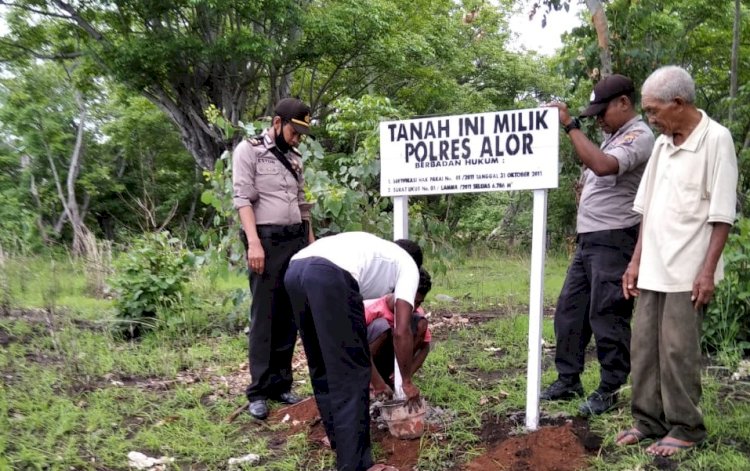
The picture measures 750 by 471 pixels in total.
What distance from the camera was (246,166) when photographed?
394 centimetres

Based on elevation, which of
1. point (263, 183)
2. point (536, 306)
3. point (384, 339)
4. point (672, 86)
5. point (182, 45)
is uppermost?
point (182, 45)

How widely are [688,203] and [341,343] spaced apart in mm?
1723

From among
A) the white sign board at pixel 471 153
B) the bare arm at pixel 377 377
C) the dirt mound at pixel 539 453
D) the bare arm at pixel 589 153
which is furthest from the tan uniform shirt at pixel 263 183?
the dirt mound at pixel 539 453

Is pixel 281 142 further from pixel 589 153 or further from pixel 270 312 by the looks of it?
pixel 589 153

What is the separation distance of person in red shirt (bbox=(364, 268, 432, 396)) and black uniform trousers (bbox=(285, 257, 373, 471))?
79 centimetres

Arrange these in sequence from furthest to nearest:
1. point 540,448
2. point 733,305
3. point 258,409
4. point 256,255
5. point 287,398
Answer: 1. point 733,305
2. point 287,398
3. point 258,409
4. point 256,255
5. point 540,448

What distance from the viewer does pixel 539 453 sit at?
311 centimetres

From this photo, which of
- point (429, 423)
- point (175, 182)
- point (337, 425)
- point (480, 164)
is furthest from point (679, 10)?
A: point (175, 182)

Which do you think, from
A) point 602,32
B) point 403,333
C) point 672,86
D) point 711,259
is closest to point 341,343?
point 403,333

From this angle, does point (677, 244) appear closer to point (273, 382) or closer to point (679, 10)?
point (273, 382)

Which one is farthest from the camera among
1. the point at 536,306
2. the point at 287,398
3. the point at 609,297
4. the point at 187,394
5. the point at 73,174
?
the point at 73,174

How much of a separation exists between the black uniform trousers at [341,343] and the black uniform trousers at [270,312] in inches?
39.6

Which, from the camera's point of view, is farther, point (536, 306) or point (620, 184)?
point (620, 184)

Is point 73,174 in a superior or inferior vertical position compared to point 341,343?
superior
